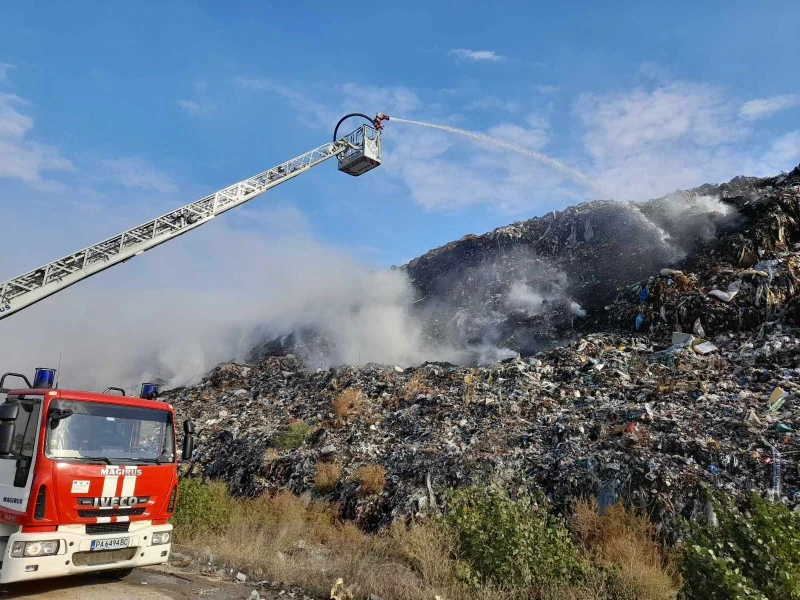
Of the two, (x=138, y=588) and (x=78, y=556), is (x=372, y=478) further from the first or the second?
(x=78, y=556)

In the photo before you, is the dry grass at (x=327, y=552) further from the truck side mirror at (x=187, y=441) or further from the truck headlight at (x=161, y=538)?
the truck side mirror at (x=187, y=441)

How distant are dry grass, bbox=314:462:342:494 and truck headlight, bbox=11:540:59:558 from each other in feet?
15.1

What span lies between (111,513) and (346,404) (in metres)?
6.58

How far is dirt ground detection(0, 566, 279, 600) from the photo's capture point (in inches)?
171

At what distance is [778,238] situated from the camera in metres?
11.8

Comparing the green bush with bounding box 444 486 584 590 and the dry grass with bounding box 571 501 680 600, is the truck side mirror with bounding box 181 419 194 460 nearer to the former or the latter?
the green bush with bounding box 444 486 584 590

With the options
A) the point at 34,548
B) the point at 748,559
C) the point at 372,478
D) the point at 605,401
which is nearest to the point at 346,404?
the point at 372,478

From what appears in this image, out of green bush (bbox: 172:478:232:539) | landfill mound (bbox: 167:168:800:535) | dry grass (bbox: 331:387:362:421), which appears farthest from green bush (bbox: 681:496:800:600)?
dry grass (bbox: 331:387:362:421)

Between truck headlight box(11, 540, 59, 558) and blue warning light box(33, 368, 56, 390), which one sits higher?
blue warning light box(33, 368, 56, 390)

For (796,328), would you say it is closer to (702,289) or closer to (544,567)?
(702,289)

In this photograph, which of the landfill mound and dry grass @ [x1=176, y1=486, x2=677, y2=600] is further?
the landfill mound

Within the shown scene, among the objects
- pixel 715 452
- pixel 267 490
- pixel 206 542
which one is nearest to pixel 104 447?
pixel 206 542

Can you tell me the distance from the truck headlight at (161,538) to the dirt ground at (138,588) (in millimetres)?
419

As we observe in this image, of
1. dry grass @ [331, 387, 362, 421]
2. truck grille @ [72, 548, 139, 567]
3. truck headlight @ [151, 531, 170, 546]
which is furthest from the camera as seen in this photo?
dry grass @ [331, 387, 362, 421]
